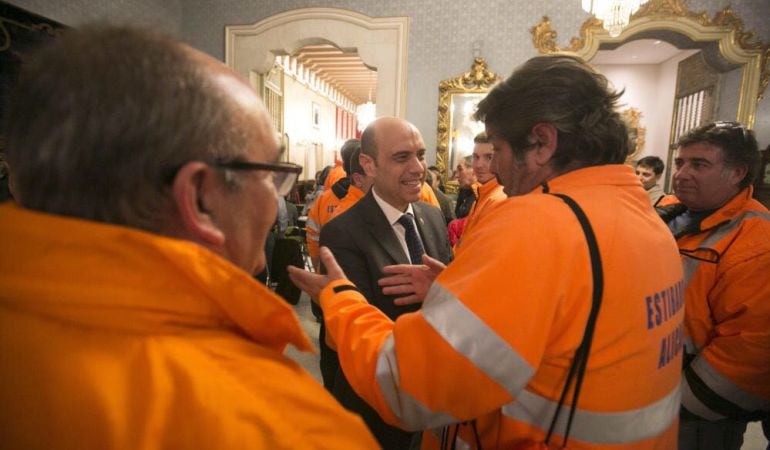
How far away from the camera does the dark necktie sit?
6.52 feet

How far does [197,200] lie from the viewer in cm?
59

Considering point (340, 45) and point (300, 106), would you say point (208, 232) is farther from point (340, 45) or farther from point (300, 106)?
point (300, 106)

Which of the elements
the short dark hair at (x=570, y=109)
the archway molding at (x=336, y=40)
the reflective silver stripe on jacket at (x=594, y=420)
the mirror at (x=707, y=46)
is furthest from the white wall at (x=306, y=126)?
the reflective silver stripe on jacket at (x=594, y=420)

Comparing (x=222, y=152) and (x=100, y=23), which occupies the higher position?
(x=100, y=23)

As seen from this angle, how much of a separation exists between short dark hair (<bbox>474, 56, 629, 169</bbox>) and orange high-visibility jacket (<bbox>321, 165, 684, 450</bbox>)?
A: 2.7 inches

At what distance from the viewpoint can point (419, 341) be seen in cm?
85

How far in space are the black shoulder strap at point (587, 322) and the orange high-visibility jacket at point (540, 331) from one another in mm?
15

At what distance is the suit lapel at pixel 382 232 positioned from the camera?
1.81m

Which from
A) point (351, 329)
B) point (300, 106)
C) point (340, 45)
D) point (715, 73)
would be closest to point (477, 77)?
point (340, 45)

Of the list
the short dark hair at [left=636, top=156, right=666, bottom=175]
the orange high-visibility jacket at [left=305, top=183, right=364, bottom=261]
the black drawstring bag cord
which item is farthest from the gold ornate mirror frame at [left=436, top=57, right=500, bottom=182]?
the black drawstring bag cord

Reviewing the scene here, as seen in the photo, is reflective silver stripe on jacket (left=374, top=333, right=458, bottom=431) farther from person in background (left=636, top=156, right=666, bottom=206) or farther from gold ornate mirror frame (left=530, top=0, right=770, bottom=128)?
gold ornate mirror frame (left=530, top=0, right=770, bottom=128)

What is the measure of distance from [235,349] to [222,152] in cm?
27

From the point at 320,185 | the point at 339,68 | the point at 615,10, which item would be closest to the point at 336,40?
the point at 320,185

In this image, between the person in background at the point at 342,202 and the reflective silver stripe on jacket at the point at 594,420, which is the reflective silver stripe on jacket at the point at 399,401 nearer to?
the reflective silver stripe on jacket at the point at 594,420
